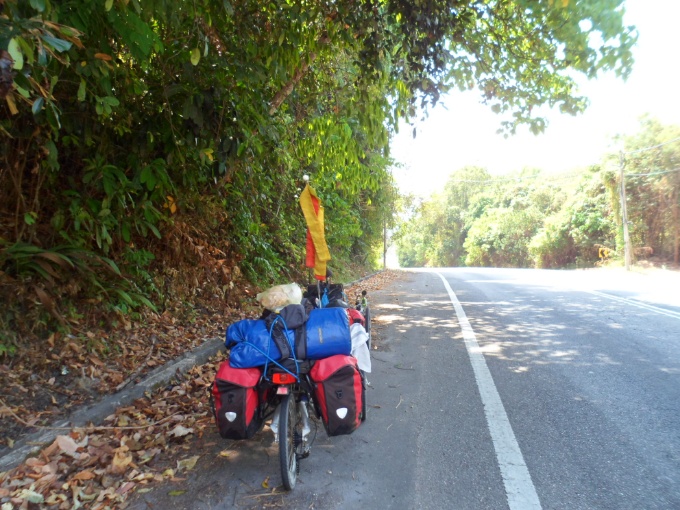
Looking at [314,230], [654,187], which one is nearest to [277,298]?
[314,230]

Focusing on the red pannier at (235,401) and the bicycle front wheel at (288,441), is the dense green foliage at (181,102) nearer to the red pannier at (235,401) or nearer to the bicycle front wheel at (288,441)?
the red pannier at (235,401)

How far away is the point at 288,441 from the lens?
3104mm

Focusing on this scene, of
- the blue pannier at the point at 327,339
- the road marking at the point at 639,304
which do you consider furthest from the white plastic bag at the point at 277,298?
the road marking at the point at 639,304

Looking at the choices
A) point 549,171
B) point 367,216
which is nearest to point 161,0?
point 367,216

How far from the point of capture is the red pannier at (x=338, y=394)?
3.17 m

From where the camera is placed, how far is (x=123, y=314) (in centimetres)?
565

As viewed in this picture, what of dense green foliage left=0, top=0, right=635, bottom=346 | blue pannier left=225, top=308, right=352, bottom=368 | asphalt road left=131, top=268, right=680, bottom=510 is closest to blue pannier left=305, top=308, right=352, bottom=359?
blue pannier left=225, top=308, right=352, bottom=368

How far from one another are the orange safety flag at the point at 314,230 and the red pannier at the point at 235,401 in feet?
6.41

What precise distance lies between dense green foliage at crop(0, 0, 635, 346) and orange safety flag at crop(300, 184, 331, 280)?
149cm

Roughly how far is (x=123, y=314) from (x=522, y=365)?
4.98 metres

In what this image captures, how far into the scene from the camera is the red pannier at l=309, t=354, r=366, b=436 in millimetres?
3174

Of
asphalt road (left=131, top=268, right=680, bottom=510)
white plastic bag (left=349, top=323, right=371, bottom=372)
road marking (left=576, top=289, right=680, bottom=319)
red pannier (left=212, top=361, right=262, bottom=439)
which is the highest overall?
white plastic bag (left=349, top=323, right=371, bottom=372)

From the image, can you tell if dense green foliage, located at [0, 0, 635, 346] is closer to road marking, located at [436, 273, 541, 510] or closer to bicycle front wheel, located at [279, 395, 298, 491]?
bicycle front wheel, located at [279, 395, 298, 491]

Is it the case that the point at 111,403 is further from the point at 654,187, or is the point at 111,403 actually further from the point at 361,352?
the point at 654,187
